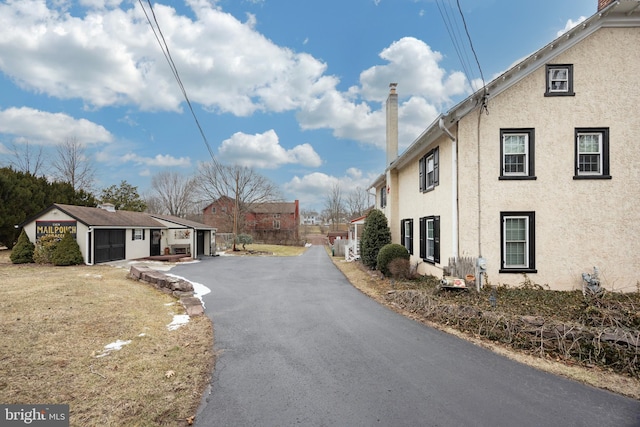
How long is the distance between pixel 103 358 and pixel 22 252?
1764cm

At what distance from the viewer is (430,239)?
39.5ft

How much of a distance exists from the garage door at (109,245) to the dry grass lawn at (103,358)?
402 inches

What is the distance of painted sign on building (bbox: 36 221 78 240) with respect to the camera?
702 inches

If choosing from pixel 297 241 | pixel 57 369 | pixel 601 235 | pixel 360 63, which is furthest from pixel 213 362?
pixel 297 241

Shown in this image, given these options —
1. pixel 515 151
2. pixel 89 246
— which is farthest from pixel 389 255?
pixel 89 246

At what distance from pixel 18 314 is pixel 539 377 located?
9.74 meters

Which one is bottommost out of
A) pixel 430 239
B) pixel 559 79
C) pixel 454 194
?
pixel 430 239

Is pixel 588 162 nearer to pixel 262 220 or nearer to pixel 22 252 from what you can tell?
pixel 22 252

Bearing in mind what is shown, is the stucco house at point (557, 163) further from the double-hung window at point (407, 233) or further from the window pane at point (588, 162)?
the double-hung window at point (407, 233)

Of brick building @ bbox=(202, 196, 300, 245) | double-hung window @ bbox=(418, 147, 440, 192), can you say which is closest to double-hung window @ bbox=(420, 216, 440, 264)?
double-hung window @ bbox=(418, 147, 440, 192)

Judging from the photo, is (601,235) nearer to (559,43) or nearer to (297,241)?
(559,43)

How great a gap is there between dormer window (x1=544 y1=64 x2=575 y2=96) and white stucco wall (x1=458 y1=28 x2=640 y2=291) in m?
0.16

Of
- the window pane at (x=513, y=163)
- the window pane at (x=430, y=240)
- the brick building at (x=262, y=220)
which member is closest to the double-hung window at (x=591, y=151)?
the window pane at (x=513, y=163)

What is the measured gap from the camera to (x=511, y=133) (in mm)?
9594
